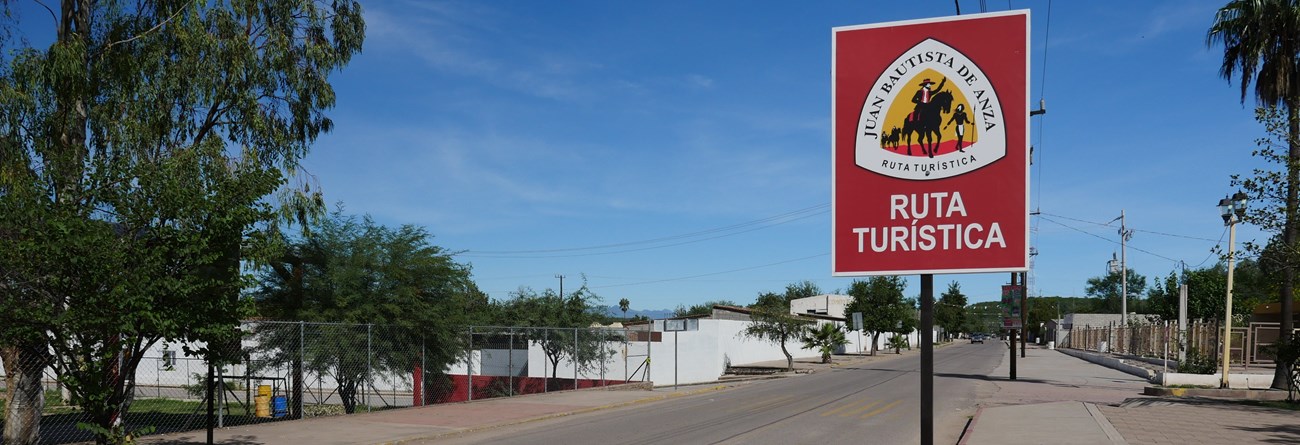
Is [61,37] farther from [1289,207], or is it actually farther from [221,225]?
[1289,207]

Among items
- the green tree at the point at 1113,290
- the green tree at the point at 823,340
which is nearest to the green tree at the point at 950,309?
the green tree at the point at 1113,290

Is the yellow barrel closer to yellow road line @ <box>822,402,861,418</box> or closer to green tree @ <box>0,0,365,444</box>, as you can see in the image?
green tree @ <box>0,0,365,444</box>

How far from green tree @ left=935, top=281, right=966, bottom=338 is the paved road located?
4399 inches

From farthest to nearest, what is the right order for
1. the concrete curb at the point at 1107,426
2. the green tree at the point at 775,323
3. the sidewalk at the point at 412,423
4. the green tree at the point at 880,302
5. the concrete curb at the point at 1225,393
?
1. the green tree at the point at 880,302
2. the green tree at the point at 775,323
3. the concrete curb at the point at 1225,393
4. the sidewalk at the point at 412,423
5. the concrete curb at the point at 1107,426

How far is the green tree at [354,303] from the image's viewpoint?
20047 millimetres

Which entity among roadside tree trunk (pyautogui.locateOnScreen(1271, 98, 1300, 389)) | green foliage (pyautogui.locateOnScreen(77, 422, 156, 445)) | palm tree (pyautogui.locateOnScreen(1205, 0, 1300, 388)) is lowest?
green foliage (pyautogui.locateOnScreen(77, 422, 156, 445))

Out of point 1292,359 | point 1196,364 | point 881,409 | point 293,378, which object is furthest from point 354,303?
point 1196,364

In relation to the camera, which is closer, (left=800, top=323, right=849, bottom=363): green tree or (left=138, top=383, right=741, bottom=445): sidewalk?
(left=138, top=383, right=741, bottom=445): sidewalk

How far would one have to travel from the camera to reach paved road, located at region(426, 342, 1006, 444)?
15.3 m

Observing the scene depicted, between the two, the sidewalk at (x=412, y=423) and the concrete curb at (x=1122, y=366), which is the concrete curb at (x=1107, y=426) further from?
the concrete curb at (x=1122, y=366)

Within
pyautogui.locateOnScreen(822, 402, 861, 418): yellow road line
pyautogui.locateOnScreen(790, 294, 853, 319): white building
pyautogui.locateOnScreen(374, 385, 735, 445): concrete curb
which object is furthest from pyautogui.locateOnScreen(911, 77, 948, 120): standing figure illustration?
pyautogui.locateOnScreen(790, 294, 853, 319): white building

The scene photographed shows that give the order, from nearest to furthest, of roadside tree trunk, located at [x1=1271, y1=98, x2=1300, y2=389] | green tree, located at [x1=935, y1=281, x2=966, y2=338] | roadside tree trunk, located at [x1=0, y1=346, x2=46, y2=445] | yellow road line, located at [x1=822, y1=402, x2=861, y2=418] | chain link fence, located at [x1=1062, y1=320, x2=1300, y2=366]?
roadside tree trunk, located at [x1=0, y1=346, x2=46, y2=445] < roadside tree trunk, located at [x1=1271, y1=98, x2=1300, y2=389] < yellow road line, located at [x1=822, y1=402, x2=861, y2=418] < chain link fence, located at [x1=1062, y1=320, x2=1300, y2=366] < green tree, located at [x1=935, y1=281, x2=966, y2=338]

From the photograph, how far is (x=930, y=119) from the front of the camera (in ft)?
15.5

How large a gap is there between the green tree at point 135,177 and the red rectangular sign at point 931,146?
817 centimetres
